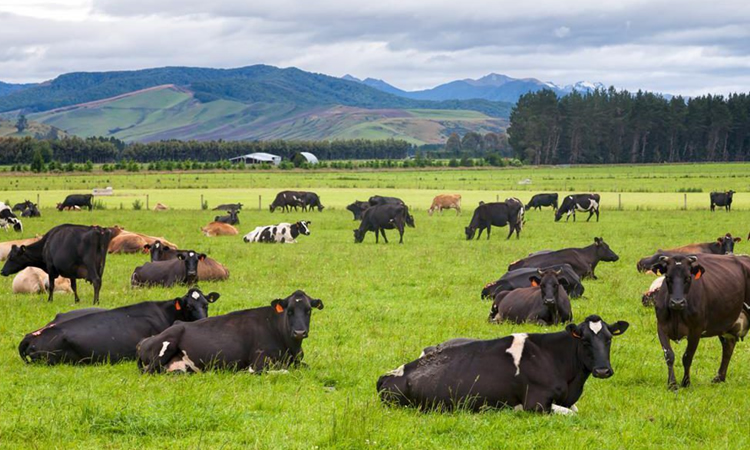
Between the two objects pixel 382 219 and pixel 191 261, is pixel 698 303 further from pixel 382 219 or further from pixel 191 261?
pixel 382 219

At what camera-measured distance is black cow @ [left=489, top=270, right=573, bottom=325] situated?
14414 millimetres

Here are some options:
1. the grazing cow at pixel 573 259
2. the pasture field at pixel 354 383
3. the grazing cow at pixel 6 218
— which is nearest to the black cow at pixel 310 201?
the grazing cow at pixel 6 218

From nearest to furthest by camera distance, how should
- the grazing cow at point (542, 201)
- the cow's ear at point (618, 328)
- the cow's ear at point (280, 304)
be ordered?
the cow's ear at point (618, 328) < the cow's ear at point (280, 304) < the grazing cow at point (542, 201)

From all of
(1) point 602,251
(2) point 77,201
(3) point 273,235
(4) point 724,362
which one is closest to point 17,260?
(4) point 724,362

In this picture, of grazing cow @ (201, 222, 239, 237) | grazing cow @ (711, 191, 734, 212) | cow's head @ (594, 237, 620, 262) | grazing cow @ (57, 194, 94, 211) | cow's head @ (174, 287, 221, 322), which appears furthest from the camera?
grazing cow @ (57, 194, 94, 211)

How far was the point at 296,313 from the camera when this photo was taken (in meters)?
10.8

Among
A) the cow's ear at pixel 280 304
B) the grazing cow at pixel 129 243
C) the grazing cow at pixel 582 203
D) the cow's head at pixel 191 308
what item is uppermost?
the cow's ear at pixel 280 304

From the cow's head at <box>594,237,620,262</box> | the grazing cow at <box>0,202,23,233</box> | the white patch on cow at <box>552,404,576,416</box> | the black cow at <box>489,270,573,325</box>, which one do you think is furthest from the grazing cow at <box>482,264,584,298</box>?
the grazing cow at <box>0,202,23,233</box>

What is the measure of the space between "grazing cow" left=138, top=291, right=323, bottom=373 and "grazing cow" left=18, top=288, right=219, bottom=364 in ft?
2.47

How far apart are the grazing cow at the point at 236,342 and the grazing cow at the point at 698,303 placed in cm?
453

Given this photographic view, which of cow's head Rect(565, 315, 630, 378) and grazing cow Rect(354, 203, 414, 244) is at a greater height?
cow's head Rect(565, 315, 630, 378)

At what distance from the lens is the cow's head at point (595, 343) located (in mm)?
Result: 8852

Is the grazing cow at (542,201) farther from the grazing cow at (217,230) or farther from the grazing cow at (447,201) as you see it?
the grazing cow at (217,230)

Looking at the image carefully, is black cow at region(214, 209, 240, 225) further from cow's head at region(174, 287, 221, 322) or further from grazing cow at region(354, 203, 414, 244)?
cow's head at region(174, 287, 221, 322)
